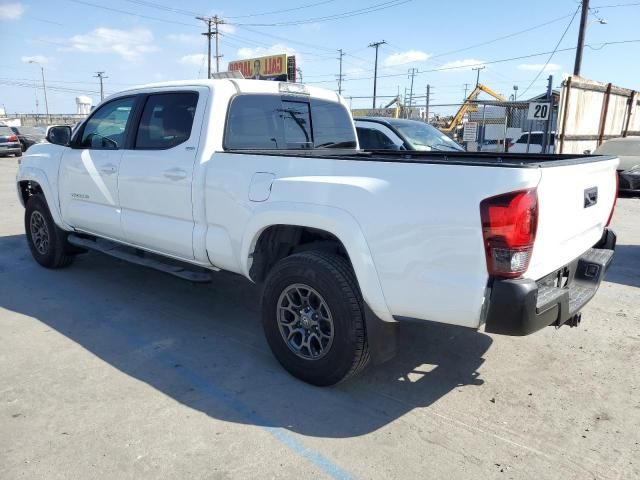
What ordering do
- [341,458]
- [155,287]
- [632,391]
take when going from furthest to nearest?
[155,287] < [632,391] < [341,458]

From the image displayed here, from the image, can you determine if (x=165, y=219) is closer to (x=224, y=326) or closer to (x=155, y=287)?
(x=224, y=326)

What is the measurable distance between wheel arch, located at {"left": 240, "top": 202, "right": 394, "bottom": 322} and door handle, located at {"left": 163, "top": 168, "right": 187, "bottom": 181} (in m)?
0.80

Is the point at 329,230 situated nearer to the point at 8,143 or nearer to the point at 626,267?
the point at 626,267

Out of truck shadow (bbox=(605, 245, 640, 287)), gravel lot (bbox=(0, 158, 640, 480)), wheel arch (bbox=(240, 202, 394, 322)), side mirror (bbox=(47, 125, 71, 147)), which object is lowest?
gravel lot (bbox=(0, 158, 640, 480))

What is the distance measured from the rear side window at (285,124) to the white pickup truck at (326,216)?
0.04 ft

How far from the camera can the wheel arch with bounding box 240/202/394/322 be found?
286 cm

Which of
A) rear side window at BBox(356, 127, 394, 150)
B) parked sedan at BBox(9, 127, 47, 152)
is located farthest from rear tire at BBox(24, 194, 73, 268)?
parked sedan at BBox(9, 127, 47, 152)

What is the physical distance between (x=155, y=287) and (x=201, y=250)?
5.72 feet

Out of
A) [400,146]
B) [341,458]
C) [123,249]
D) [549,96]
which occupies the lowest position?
[341,458]

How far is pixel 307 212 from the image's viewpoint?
3064mm

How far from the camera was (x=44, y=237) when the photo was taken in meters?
5.86

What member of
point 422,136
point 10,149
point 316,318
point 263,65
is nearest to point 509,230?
point 316,318

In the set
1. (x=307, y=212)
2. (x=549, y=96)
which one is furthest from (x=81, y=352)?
(x=549, y=96)

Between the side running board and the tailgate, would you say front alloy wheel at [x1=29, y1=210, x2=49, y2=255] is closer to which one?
the side running board
